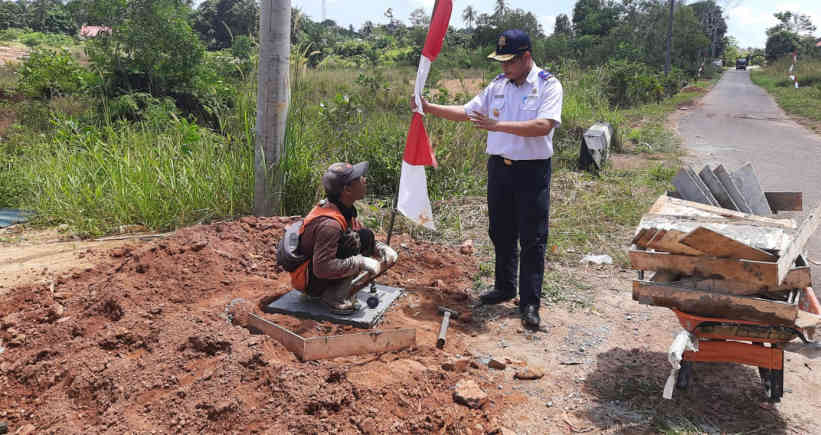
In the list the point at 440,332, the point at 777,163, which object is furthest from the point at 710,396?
the point at 777,163

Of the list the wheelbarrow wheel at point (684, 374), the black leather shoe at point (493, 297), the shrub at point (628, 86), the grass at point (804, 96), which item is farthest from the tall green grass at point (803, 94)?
the wheelbarrow wheel at point (684, 374)

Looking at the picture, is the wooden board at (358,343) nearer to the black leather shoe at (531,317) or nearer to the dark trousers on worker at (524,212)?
the black leather shoe at (531,317)

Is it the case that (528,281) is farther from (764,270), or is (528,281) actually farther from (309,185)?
(309,185)

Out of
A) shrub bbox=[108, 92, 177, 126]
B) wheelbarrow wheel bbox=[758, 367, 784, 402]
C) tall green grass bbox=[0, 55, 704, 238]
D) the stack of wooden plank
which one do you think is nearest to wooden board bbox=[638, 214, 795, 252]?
the stack of wooden plank

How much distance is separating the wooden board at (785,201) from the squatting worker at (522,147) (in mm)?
1701

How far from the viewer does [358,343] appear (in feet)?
10.1

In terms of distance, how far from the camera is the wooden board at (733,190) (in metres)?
3.79

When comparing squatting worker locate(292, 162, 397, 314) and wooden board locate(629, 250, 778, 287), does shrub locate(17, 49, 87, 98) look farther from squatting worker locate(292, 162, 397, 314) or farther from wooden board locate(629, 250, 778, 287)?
wooden board locate(629, 250, 778, 287)

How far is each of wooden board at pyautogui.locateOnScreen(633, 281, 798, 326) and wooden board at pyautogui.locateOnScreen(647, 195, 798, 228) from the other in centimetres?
76

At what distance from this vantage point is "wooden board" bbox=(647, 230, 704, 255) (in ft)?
8.83

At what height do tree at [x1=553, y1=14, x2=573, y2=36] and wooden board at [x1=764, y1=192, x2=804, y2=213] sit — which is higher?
tree at [x1=553, y1=14, x2=573, y2=36]

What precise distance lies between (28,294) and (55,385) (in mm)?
1235

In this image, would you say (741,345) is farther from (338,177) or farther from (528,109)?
(338,177)

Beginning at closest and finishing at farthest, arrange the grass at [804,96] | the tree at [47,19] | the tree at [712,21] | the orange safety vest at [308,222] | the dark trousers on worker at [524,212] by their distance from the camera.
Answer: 1. the orange safety vest at [308,222]
2. the dark trousers on worker at [524,212]
3. the grass at [804,96]
4. the tree at [47,19]
5. the tree at [712,21]
